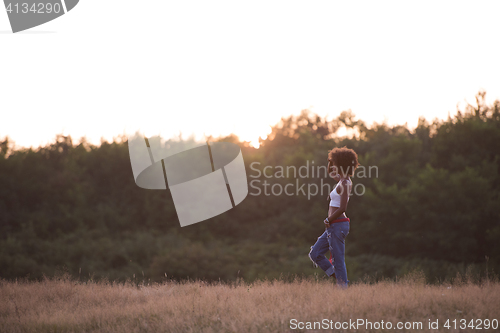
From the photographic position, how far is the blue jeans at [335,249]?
5.18 meters

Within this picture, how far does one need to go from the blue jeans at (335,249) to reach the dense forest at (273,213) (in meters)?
18.5

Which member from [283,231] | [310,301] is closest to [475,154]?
[283,231]

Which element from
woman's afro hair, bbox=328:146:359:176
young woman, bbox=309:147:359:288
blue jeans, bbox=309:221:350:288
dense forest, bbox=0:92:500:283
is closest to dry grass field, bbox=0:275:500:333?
blue jeans, bbox=309:221:350:288

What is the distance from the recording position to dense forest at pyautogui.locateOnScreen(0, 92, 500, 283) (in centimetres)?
2638

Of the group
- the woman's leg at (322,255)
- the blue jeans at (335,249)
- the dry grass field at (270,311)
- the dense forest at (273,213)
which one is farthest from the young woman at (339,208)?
the dense forest at (273,213)

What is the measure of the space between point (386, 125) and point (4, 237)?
33785mm

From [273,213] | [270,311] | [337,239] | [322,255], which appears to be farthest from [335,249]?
[273,213]

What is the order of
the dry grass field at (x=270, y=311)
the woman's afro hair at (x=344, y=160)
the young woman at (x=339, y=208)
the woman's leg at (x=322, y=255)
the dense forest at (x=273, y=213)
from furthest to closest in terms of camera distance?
the dense forest at (x=273, y=213)
the woman's leg at (x=322, y=255)
the woman's afro hair at (x=344, y=160)
the young woman at (x=339, y=208)
the dry grass field at (x=270, y=311)

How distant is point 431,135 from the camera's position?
1302 inches

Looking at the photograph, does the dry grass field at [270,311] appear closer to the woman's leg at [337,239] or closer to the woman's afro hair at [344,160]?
the woman's leg at [337,239]

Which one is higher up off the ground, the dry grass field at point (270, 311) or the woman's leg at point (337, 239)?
the woman's leg at point (337, 239)

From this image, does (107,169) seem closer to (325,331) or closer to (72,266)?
(72,266)

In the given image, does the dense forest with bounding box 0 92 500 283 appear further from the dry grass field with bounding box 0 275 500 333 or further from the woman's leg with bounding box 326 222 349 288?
the woman's leg with bounding box 326 222 349 288

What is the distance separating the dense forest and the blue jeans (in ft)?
60.7
